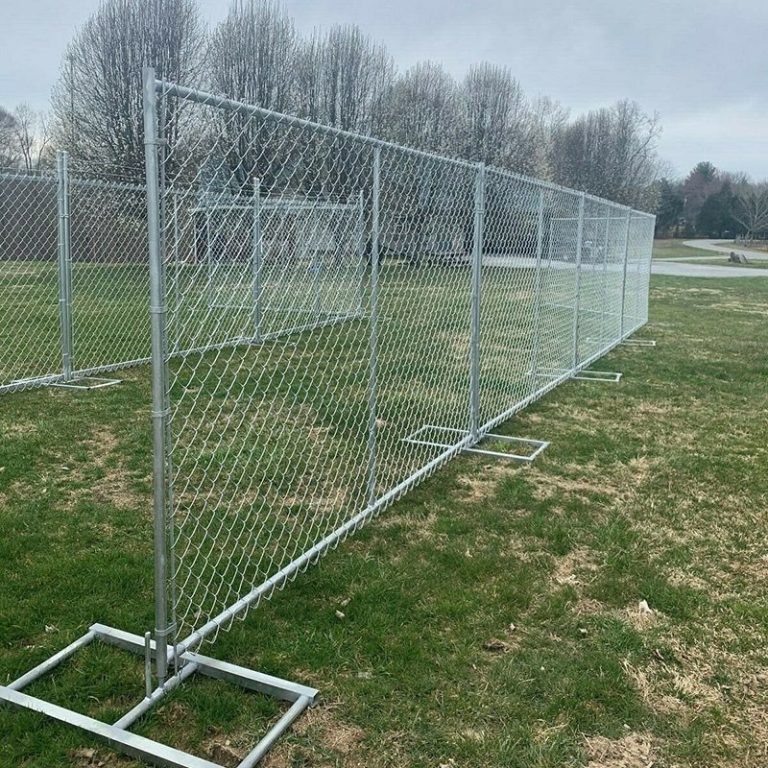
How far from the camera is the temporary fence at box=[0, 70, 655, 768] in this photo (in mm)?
2420

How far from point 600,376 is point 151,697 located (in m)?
6.47

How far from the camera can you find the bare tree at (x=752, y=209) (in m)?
54.9

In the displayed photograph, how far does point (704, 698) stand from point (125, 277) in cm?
1042

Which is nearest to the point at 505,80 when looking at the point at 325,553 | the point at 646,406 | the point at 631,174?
the point at 631,174

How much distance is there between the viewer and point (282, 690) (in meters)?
2.44

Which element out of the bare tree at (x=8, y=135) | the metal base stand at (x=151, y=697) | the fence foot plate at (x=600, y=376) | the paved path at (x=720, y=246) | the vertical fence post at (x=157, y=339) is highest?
the bare tree at (x=8, y=135)

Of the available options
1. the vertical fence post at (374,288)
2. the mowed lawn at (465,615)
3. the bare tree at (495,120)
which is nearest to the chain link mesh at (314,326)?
the vertical fence post at (374,288)

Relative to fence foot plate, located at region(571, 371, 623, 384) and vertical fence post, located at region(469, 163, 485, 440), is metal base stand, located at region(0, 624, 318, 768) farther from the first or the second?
fence foot plate, located at region(571, 371, 623, 384)

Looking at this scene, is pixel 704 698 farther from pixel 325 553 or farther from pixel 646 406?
pixel 646 406

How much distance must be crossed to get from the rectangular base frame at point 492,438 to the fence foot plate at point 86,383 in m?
3.13

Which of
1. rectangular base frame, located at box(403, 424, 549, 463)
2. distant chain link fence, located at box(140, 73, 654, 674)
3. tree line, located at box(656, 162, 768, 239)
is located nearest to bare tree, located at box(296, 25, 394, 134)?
distant chain link fence, located at box(140, 73, 654, 674)

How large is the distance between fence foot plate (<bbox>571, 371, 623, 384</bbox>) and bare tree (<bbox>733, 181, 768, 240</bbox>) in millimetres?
53946

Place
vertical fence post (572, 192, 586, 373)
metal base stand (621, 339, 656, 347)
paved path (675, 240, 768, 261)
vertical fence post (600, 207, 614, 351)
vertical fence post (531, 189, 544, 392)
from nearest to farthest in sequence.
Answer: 1. vertical fence post (531, 189, 544, 392)
2. vertical fence post (572, 192, 586, 373)
3. vertical fence post (600, 207, 614, 351)
4. metal base stand (621, 339, 656, 347)
5. paved path (675, 240, 768, 261)

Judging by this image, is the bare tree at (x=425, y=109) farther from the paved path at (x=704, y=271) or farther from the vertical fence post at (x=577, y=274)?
the vertical fence post at (x=577, y=274)
